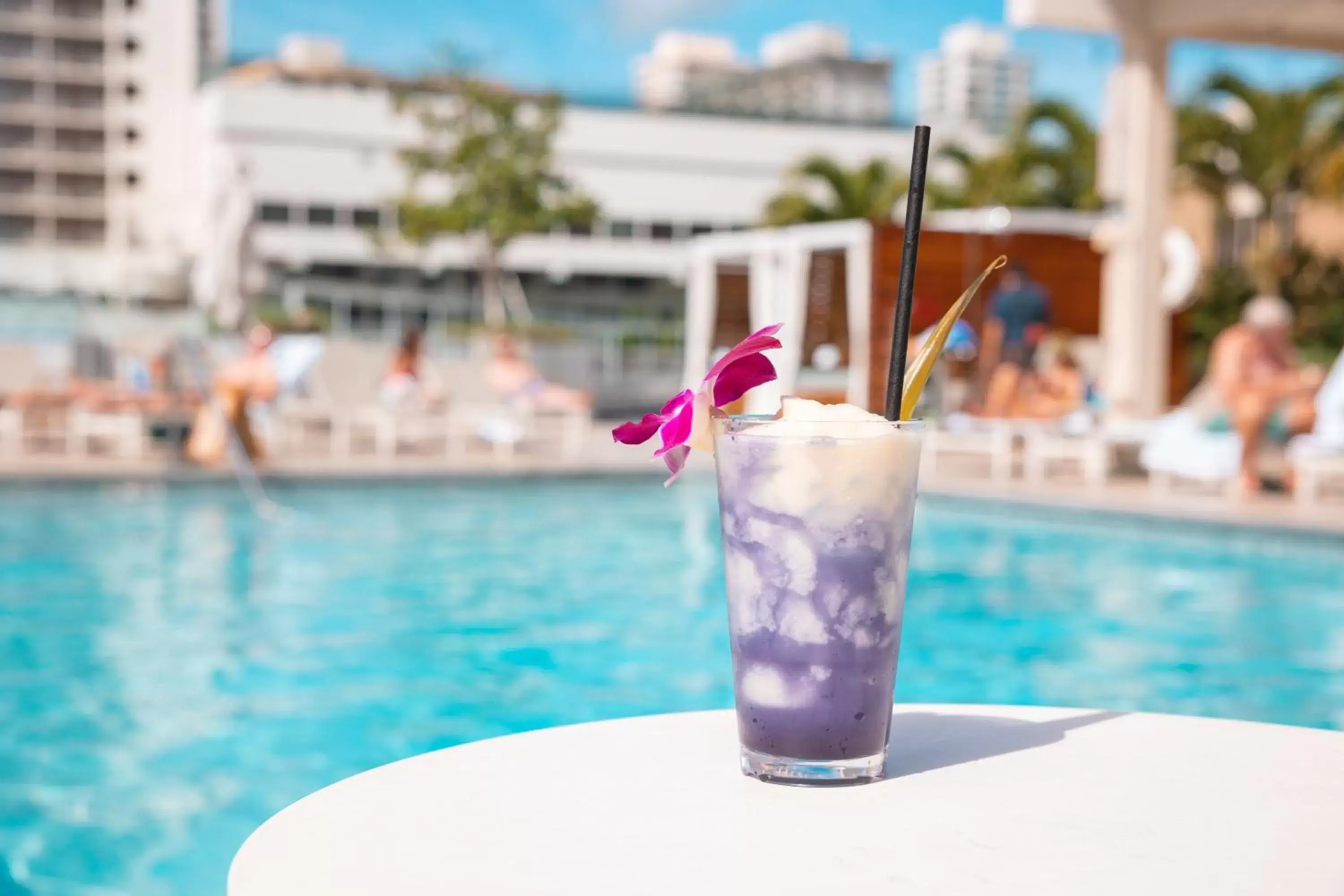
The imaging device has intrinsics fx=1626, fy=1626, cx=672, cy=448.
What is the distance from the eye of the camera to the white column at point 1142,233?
13414 millimetres

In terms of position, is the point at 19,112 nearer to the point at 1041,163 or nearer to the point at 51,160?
the point at 51,160

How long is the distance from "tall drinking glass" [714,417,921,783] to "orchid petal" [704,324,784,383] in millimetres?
47

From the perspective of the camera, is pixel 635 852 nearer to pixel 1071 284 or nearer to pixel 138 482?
pixel 138 482

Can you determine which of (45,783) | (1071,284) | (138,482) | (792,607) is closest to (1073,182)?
(1071,284)

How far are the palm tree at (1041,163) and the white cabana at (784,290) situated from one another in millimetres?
12379

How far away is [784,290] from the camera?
17.2 metres

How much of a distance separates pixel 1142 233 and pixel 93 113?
2461 inches

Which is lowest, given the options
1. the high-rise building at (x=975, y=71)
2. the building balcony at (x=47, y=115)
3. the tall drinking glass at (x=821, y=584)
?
the tall drinking glass at (x=821, y=584)

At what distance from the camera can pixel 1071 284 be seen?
715 inches

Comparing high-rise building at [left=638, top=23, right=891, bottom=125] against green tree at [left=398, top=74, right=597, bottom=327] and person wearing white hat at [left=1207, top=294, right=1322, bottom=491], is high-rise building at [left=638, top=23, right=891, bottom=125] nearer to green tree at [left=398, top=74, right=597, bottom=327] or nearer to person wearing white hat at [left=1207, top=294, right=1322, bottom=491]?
green tree at [left=398, top=74, right=597, bottom=327]

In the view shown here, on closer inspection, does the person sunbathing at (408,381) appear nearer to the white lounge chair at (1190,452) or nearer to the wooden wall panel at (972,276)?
the wooden wall panel at (972,276)

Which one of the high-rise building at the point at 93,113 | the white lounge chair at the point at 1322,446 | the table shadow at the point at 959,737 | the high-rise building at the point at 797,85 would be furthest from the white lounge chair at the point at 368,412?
the high-rise building at the point at 93,113

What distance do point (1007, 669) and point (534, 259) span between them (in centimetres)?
4886

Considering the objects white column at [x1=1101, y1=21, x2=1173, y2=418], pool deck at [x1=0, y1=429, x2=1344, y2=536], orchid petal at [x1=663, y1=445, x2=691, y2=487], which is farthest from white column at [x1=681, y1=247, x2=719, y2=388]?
orchid petal at [x1=663, y1=445, x2=691, y2=487]
